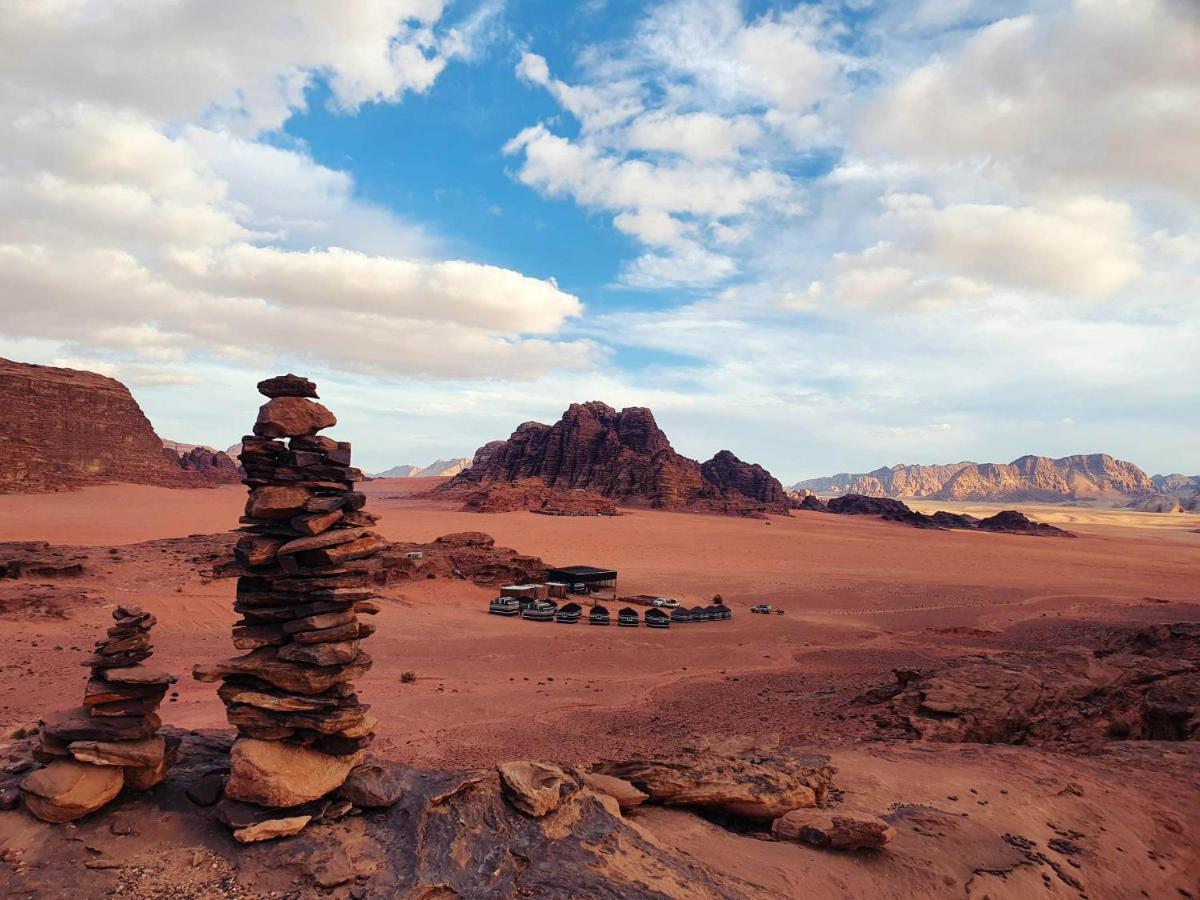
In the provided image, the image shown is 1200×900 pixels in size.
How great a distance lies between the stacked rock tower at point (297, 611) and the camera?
8.70 m

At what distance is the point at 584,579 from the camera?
35844mm

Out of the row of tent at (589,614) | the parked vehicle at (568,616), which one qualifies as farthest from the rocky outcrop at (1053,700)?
the parked vehicle at (568,616)

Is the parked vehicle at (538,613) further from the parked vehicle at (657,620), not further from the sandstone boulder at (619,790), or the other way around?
the sandstone boulder at (619,790)

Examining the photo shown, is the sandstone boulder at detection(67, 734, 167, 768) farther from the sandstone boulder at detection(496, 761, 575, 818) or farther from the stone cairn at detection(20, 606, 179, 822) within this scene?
the sandstone boulder at detection(496, 761, 575, 818)

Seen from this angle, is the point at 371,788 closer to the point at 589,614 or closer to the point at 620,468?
the point at 589,614

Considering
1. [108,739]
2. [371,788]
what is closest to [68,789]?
[108,739]

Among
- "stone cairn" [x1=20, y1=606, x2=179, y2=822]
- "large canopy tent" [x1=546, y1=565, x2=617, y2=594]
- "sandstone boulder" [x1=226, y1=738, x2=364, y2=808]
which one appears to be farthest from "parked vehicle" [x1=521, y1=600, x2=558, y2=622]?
"stone cairn" [x1=20, y1=606, x2=179, y2=822]

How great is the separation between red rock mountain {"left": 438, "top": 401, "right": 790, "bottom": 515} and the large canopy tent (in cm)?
6035

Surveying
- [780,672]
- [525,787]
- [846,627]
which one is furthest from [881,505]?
[525,787]

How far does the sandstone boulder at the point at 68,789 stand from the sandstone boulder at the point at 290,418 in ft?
15.3

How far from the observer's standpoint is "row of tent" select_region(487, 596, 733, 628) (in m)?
29.0

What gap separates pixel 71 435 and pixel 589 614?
75.2m

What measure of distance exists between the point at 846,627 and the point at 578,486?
75.4m

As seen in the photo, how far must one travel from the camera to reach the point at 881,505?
395 feet
